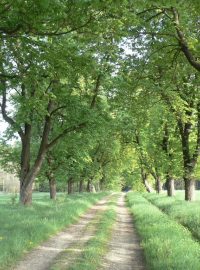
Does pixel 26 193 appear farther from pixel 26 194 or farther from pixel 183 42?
pixel 183 42

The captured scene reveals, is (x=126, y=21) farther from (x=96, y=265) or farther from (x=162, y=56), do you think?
(x=96, y=265)

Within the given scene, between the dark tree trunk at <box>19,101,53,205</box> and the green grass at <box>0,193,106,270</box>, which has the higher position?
the dark tree trunk at <box>19,101,53,205</box>

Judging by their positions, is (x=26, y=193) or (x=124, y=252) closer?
(x=124, y=252)

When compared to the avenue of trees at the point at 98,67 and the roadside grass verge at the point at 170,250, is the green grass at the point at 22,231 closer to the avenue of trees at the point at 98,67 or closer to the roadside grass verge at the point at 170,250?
the roadside grass verge at the point at 170,250

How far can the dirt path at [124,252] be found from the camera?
10.9 meters

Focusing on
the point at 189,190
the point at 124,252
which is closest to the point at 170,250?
the point at 124,252

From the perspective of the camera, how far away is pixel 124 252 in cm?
1288

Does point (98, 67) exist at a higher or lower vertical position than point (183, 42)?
higher

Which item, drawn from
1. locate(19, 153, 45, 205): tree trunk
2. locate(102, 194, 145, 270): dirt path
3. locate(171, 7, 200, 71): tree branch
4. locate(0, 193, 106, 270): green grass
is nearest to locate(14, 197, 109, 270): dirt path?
locate(0, 193, 106, 270): green grass

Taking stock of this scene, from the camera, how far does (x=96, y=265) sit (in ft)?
33.9

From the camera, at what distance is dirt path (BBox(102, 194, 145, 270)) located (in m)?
10.9

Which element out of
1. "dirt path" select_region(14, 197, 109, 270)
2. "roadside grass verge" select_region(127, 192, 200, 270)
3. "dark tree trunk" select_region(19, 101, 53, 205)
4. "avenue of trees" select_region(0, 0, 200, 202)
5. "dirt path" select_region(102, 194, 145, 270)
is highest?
"avenue of trees" select_region(0, 0, 200, 202)

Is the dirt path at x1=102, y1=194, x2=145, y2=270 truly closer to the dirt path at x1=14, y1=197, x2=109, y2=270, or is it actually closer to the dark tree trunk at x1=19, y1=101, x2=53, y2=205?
the dirt path at x1=14, y1=197, x2=109, y2=270

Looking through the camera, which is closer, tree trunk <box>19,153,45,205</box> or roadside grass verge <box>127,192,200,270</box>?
roadside grass verge <box>127,192,200,270</box>
